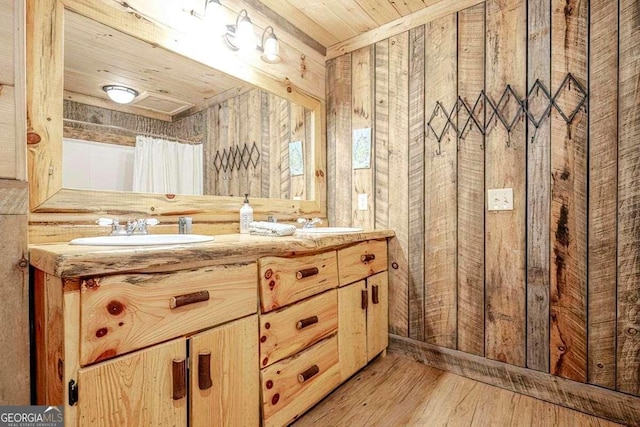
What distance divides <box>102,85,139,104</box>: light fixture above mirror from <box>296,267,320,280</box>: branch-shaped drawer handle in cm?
104

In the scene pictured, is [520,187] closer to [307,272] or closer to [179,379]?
[307,272]

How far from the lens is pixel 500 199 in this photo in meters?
1.71

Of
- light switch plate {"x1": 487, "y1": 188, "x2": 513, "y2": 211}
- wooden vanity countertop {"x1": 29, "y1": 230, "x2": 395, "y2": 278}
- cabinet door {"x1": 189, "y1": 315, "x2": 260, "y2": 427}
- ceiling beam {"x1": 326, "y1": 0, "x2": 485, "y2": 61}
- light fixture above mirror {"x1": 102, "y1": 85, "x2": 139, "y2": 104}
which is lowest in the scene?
cabinet door {"x1": 189, "y1": 315, "x2": 260, "y2": 427}

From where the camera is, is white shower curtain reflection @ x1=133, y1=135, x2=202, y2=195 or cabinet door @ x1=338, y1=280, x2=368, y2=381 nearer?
white shower curtain reflection @ x1=133, y1=135, x2=202, y2=195

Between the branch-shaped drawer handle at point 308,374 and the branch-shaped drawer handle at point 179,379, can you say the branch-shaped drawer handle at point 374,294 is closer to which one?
the branch-shaped drawer handle at point 308,374

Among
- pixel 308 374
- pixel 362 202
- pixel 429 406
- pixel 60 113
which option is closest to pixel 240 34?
pixel 60 113

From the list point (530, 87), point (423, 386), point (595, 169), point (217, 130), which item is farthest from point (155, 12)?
point (423, 386)

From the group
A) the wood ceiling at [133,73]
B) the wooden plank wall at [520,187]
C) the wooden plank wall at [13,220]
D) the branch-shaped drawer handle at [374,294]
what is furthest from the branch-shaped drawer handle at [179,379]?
the wooden plank wall at [520,187]

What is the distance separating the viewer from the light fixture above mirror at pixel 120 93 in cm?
135

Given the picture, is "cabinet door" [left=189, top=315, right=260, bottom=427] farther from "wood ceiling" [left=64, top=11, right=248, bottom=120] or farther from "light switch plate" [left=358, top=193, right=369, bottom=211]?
"light switch plate" [left=358, top=193, right=369, bottom=211]

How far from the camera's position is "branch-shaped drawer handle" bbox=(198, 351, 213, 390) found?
1.01 metres

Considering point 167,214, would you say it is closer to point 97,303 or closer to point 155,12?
point 97,303

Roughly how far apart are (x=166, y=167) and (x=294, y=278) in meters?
0.80

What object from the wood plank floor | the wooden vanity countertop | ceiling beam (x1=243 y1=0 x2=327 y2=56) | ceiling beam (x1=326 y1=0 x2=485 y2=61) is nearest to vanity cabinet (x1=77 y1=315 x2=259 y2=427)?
the wooden vanity countertop
